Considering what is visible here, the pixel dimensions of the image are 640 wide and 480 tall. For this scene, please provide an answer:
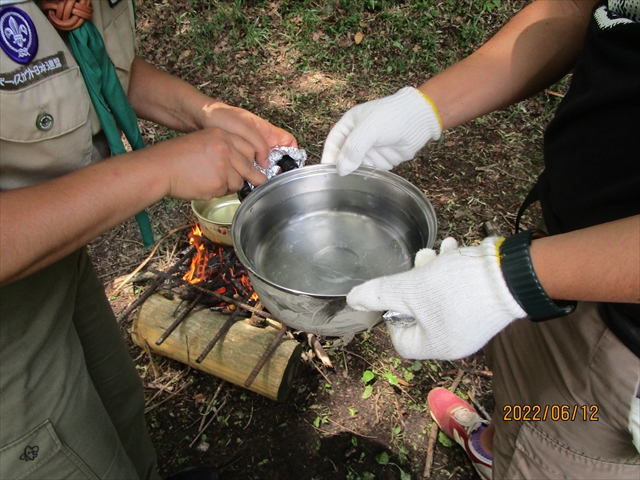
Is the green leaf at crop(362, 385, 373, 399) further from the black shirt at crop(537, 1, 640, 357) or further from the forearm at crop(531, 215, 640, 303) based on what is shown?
the forearm at crop(531, 215, 640, 303)

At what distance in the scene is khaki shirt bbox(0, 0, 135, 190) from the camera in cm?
121

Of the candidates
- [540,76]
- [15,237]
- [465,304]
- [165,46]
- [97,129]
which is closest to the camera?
[15,237]

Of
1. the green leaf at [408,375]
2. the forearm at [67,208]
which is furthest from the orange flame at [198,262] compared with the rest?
the forearm at [67,208]

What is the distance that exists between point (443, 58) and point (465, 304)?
4.50m

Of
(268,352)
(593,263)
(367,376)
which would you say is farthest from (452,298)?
(367,376)

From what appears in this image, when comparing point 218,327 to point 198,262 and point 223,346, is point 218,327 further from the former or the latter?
point 198,262

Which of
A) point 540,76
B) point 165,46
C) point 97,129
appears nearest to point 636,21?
point 540,76

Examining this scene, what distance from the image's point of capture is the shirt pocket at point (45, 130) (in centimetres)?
122

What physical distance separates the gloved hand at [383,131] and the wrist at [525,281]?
71 cm

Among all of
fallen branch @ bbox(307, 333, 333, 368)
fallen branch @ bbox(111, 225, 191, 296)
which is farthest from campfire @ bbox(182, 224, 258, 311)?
fallen branch @ bbox(307, 333, 333, 368)

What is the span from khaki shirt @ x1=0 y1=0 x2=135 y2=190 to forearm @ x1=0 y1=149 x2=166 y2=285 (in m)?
0.16

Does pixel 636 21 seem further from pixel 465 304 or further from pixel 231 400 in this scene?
pixel 231 400

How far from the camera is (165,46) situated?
5.48m

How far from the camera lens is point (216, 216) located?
353 cm
